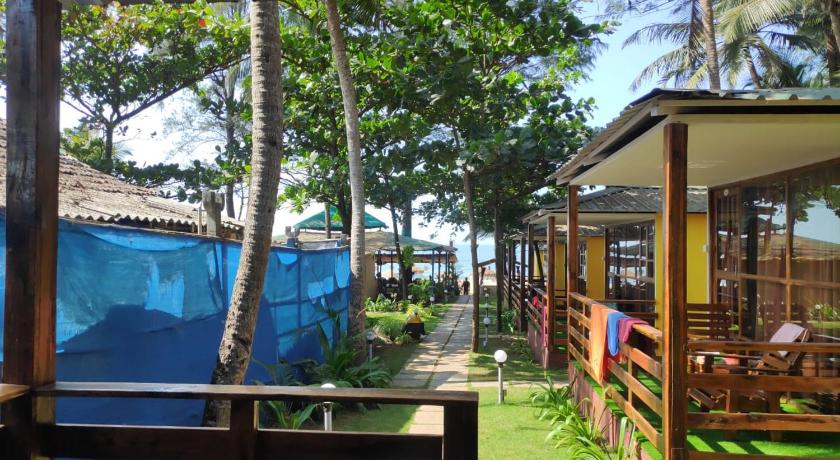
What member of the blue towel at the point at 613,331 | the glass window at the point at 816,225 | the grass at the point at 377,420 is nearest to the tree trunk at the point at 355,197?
the grass at the point at 377,420

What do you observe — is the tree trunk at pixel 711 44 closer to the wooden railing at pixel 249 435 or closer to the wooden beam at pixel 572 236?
the wooden beam at pixel 572 236

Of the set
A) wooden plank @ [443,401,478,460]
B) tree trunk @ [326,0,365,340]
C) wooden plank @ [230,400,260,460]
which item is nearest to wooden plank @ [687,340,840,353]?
wooden plank @ [443,401,478,460]

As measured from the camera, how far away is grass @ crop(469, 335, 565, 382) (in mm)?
9945

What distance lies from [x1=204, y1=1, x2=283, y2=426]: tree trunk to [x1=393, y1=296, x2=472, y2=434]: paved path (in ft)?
8.75

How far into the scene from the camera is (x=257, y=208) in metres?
4.96

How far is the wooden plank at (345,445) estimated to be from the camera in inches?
95.3

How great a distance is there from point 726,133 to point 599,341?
2496 mm

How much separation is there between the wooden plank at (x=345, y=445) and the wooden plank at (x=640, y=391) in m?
2.56

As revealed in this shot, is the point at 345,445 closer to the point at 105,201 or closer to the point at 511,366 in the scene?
the point at 105,201

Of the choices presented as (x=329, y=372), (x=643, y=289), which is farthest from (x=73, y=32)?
(x=643, y=289)

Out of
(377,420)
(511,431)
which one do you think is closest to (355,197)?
(377,420)

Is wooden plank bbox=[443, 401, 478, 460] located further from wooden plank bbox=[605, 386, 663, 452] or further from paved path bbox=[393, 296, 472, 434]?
paved path bbox=[393, 296, 472, 434]

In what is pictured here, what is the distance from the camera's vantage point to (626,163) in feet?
20.5

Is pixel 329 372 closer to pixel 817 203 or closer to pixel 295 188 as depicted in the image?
pixel 817 203
